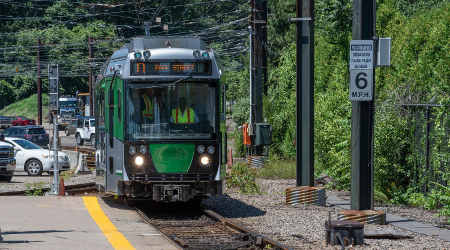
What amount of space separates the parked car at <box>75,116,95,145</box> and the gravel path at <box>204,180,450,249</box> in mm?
39209

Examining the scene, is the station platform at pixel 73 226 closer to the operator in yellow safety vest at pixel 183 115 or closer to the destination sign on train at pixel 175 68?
the operator in yellow safety vest at pixel 183 115

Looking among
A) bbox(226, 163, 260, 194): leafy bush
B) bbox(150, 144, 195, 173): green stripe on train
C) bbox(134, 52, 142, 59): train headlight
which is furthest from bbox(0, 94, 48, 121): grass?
bbox(150, 144, 195, 173): green stripe on train

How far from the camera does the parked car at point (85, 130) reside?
60.7 meters

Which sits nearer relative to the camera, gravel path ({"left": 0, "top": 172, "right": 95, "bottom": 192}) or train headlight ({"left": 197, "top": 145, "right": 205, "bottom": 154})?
train headlight ({"left": 197, "top": 145, "right": 205, "bottom": 154})

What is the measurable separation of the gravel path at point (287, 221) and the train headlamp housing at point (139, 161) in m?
2.17

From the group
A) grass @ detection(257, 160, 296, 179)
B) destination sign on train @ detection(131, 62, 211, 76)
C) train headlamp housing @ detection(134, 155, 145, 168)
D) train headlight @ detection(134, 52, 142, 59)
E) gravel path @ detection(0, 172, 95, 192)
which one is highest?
train headlight @ detection(134, 52, 142, 59)

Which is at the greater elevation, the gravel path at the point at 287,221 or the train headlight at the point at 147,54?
the train headlight at the point at 147,54

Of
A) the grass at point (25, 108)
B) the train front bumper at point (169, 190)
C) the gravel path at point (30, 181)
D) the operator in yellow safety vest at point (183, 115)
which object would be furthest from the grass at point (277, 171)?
the grass at point (25, 108)

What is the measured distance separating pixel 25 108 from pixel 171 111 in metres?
83.2

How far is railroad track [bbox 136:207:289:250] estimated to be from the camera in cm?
1229

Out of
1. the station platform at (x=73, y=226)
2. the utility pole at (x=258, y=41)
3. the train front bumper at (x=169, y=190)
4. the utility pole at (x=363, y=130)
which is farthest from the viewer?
the utility pole at (x=258, y=41)

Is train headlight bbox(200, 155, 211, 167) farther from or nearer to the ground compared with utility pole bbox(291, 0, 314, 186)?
nearer to the ground

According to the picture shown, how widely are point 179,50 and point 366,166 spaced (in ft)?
15.8

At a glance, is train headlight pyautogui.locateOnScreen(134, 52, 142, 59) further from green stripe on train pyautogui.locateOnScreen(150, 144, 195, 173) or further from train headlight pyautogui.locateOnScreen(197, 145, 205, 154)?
train headlight pyautogui.locateOnScreen(197, 145, 205, 154)
